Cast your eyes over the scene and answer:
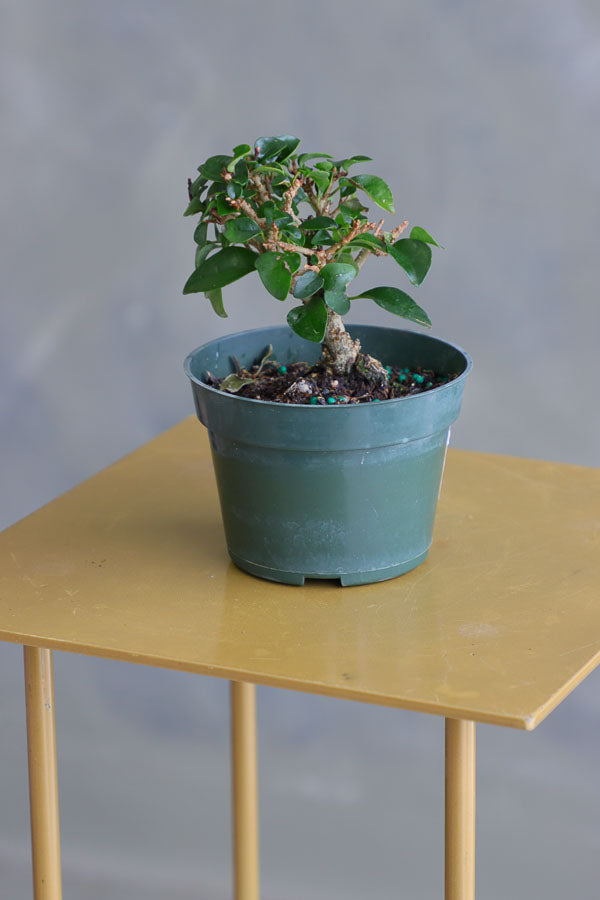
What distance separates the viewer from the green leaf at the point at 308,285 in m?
1.30

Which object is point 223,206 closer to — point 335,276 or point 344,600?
point 335,276

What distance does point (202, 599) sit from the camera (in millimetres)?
1364

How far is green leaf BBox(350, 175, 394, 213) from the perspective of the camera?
136cm

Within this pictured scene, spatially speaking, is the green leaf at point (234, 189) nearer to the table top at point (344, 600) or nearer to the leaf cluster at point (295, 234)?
the leaf cluster at point (295, 234)

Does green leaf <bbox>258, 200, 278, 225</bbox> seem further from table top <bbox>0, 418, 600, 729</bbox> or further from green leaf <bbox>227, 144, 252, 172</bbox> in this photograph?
table top <bbox>0, 418, 600, 729</bbox>

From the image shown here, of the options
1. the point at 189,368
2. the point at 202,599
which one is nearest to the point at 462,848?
the point at 202,599

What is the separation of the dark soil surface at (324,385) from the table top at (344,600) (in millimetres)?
178

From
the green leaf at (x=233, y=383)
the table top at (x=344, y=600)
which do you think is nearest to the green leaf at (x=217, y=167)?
the green leaf at (x=233, y=383)

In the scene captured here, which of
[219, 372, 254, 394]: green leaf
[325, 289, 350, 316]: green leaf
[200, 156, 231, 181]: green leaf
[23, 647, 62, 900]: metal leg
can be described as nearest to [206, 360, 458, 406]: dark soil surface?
[219, 372, 254, 394]: green leaf

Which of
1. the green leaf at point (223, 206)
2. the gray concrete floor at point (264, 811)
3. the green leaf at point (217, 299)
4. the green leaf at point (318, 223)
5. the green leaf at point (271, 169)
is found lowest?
the gray concrete floor at point (264, 811)

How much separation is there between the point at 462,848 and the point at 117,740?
122 centimetres

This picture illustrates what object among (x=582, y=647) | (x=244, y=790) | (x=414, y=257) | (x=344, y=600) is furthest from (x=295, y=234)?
(x=244, y=790)

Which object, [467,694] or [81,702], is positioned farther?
[81,702]

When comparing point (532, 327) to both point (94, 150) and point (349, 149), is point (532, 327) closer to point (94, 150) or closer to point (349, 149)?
point (349, 149)
